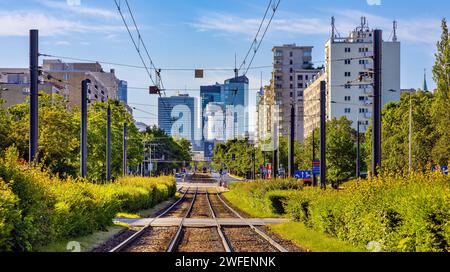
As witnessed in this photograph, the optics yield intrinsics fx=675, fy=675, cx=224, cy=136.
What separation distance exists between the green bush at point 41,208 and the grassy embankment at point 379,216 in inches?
297

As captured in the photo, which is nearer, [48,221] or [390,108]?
[48,221]

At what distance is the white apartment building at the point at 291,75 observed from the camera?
179 m

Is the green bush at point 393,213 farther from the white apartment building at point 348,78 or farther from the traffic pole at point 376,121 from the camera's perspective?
the white apartment building at point 348,78

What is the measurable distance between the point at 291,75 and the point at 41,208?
167 m

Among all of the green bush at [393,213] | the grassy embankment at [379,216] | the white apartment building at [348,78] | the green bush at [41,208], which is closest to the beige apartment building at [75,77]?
the white apartment building at [348,78]

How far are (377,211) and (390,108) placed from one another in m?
67.0

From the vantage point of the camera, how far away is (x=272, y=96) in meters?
180

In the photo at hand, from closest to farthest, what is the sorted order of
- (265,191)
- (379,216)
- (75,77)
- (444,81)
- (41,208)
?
(379,216) → (41,208) → (265,191) → (444,81) → (75,77)

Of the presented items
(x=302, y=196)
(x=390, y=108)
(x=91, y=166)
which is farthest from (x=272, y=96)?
(x=302, y=196)

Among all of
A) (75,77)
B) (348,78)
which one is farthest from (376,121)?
(75,77)

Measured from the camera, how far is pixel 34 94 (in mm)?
27484

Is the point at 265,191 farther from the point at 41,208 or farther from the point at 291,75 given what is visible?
the point at 291,75

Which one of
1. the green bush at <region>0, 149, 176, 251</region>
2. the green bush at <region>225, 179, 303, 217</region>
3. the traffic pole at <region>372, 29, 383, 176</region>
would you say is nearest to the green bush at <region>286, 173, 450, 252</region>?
the traffic pole at <region>372, 29, 383, 176</region>
